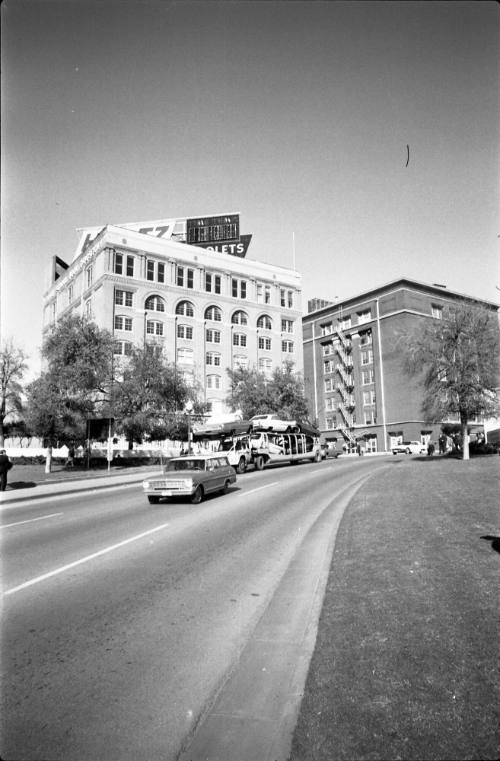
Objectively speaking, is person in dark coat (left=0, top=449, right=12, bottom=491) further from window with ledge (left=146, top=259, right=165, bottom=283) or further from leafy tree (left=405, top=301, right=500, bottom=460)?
window with ledge (left=146, top=259, right=165, bottom=283)

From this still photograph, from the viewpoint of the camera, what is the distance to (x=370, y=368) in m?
77.6

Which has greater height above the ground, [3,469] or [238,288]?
[238,288]

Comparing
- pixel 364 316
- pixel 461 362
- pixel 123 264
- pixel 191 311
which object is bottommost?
pixel 461 362

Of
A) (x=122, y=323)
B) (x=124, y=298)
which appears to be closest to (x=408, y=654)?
(x=122, y=323)

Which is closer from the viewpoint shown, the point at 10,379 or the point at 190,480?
the point at 190,480

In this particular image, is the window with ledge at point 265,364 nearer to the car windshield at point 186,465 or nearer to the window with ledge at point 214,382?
the window with ledge at point 214,382

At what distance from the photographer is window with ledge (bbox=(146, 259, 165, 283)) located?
206 ft

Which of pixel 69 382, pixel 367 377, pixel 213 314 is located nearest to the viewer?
pixel 69 382

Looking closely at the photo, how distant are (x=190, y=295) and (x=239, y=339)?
9004 millimetres

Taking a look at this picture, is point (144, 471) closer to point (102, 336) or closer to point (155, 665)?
point (102, 336)

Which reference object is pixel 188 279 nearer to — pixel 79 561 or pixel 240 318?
pixel 240 318

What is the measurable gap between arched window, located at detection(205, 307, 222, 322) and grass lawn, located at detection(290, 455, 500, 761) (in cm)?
6013

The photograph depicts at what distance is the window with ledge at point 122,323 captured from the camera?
59062mm

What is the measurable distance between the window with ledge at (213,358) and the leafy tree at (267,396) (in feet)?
33.4
